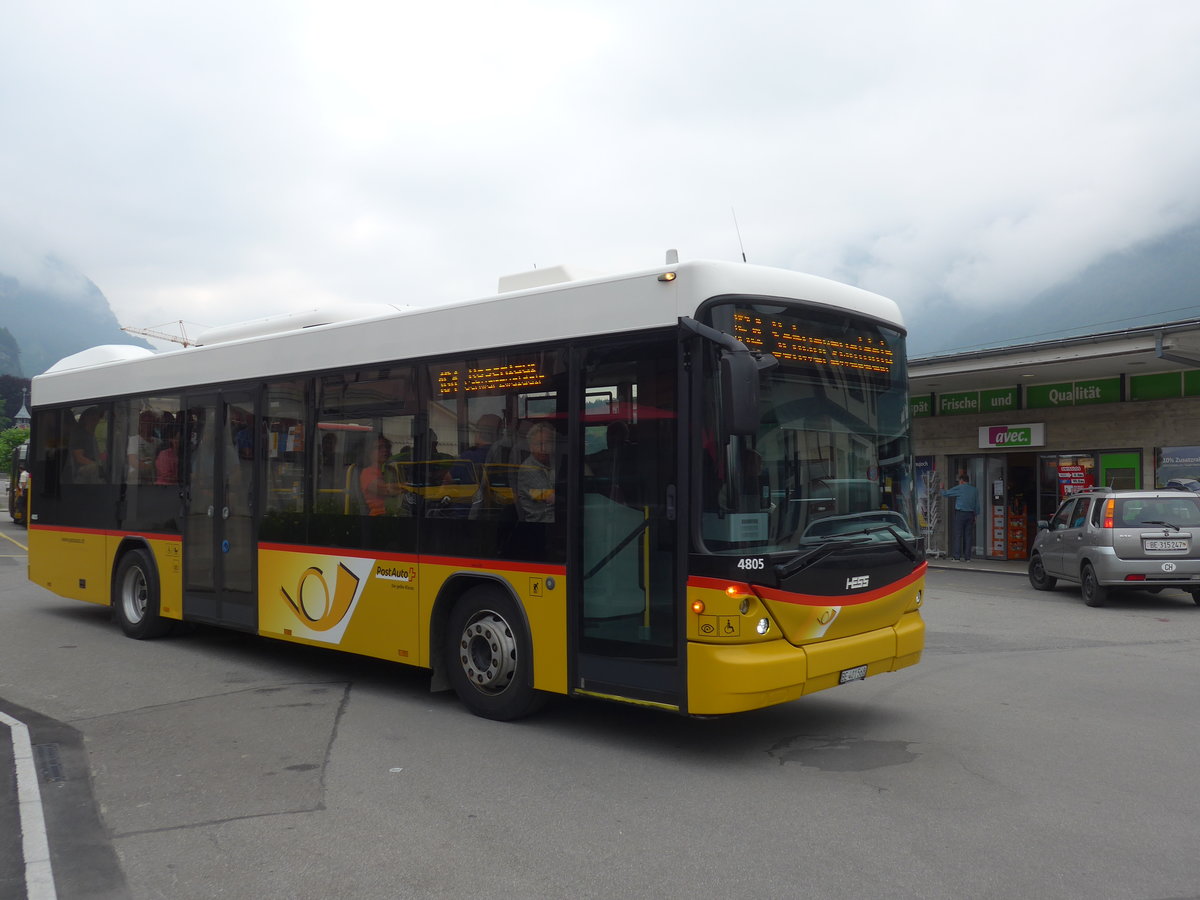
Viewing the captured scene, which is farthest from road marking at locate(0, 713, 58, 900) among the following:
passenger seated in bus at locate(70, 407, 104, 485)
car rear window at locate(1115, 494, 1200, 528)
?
car rear window at locate(1115, 494, 1200, 528)

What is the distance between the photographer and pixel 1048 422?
22422 mm

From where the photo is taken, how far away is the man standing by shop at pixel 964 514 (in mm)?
22250

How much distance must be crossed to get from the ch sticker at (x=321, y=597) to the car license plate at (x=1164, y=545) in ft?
36.0

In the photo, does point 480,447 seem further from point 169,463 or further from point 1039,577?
point 1039,577

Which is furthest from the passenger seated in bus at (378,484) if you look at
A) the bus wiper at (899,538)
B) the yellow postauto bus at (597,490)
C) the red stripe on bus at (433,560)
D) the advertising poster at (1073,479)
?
the advertising poster at (1073,479)

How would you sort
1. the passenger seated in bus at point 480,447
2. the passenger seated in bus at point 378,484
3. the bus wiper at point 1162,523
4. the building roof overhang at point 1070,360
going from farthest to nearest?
the building roof overhang at point 1070,360
the bus wiper at point 1162,523
the passenger seated in bus at point 378,484
the passenger seated in bus at point 480,447

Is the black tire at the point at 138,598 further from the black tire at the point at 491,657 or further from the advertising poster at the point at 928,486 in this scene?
the advertising poster at the point at 928,486

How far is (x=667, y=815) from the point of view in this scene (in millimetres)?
5227

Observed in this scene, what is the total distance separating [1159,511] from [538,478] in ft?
35.7

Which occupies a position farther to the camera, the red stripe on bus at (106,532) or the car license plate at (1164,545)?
the car license plate at (1164,545)

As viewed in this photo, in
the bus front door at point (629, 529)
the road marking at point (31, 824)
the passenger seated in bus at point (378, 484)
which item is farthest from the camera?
the passenger seated in bus at point (378, 484)

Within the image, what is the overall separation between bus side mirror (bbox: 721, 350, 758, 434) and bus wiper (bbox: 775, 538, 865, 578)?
0.86 metres

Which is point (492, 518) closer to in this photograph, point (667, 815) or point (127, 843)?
point (667, 815)

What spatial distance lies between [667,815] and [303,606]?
4.67 meters
